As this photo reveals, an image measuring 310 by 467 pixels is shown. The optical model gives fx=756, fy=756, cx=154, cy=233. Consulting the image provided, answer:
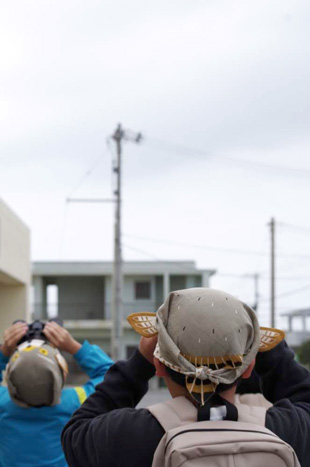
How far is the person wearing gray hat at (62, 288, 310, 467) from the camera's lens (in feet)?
5.81

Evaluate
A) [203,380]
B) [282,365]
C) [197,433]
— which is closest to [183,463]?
[197,433]

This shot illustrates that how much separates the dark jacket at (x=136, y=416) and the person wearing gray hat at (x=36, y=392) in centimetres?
105

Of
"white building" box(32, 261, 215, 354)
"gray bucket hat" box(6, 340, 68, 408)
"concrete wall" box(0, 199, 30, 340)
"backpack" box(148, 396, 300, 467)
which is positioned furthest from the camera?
"white building" box(32, 261, 215, 354)

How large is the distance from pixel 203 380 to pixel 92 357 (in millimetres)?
1444

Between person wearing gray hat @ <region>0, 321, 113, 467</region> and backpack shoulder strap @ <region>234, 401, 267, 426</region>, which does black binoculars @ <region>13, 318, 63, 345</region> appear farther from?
backpack shoulder strap @ <region>234, 401, 267, 426</region>

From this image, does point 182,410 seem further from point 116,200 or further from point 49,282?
point 49,282

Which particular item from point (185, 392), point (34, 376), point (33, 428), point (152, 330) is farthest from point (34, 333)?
point (185, 392)

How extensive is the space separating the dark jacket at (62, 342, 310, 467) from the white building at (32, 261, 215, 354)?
3499 centimetres

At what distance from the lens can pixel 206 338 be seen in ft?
5.79

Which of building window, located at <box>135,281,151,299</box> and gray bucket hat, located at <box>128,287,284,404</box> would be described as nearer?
gray bucket hat, located at <box>128,287,284,404</box>

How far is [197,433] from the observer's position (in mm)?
1700


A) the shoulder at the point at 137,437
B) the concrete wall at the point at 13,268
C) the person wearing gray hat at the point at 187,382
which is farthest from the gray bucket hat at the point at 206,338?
the concrete wall at the point at 13,268

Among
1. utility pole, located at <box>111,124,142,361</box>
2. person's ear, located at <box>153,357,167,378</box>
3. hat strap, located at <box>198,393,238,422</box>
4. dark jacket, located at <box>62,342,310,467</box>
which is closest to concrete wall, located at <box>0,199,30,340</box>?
utility pole, located at <box>111,124,142,361</box>

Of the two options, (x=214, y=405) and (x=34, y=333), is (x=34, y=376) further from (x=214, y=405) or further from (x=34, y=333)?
(x=214, y=405)
